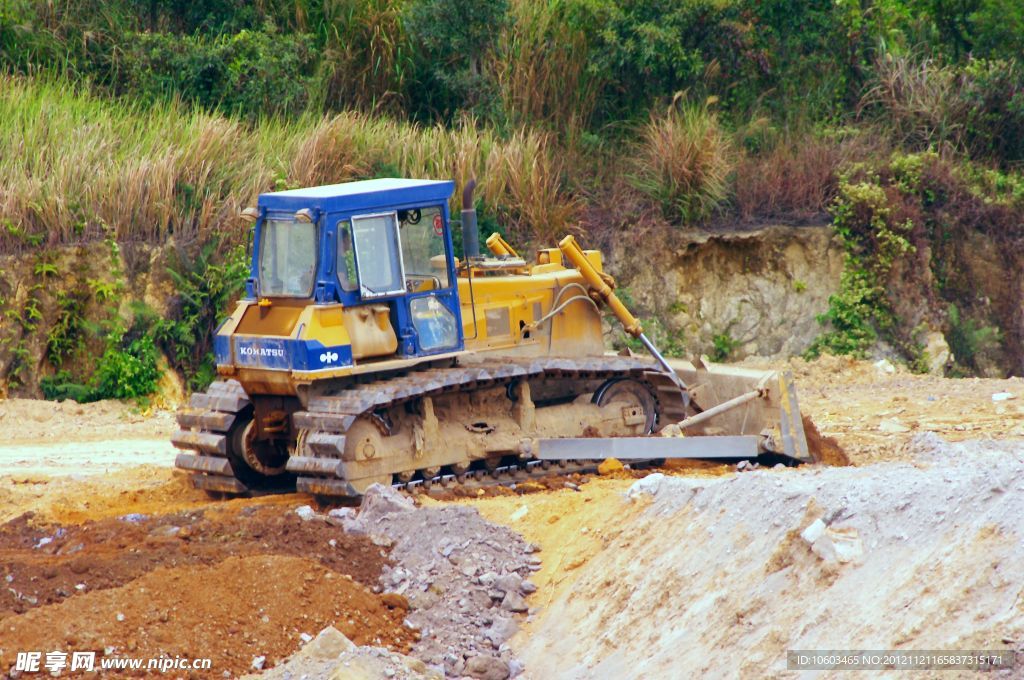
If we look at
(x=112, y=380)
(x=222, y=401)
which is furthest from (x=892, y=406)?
(x=112, y=380)

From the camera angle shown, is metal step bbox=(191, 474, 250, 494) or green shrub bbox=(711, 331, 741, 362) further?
green shrub bbox=(711, 331, 741, 362)

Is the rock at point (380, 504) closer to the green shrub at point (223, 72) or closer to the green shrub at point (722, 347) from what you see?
the green shrub at point (722, 347)

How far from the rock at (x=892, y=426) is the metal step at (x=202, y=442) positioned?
6.58m

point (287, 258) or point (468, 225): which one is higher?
point (468, 225)

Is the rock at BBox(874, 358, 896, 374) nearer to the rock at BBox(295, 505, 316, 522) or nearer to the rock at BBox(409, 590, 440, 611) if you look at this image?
the rock at BBox(295, 505, 316, 522)

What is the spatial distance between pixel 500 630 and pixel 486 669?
21.9 inches

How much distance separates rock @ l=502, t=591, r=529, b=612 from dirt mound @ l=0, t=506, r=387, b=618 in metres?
0.95

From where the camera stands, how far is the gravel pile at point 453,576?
847 cm

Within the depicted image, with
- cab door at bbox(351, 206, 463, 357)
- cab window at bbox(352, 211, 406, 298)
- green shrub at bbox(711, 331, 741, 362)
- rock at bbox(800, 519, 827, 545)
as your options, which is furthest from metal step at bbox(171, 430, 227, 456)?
green shrub at bbox(711, 331, 741, 362)

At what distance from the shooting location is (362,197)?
1150 centimetres

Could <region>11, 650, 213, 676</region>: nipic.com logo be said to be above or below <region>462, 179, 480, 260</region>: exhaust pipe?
below

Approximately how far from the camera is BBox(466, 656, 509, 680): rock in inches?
321

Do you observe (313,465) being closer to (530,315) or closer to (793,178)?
(530,315)

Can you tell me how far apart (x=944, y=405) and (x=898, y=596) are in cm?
920
